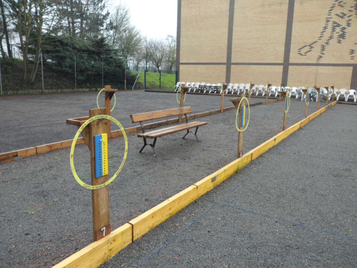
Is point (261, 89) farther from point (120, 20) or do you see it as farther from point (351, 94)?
point (120, 20)

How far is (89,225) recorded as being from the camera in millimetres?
3139

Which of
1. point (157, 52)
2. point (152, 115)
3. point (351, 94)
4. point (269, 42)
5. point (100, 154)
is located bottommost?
point (152, 115)

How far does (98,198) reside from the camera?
2578 mm

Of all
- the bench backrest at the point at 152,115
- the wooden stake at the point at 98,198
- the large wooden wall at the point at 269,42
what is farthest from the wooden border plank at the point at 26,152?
the large wooden wall at the point at 269,42

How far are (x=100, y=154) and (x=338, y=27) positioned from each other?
Result: 87.3 ft

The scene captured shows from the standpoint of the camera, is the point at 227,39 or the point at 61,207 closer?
the point at 61,207

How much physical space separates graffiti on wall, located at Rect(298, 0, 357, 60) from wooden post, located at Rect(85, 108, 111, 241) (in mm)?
26114

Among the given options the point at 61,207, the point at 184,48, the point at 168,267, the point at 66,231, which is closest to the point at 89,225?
the point at 66,231

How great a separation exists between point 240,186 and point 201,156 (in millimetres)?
1587

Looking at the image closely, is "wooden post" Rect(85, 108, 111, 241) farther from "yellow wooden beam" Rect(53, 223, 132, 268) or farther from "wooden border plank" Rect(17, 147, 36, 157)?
"wooden border plank" Rect(17, 147, 36, 157)

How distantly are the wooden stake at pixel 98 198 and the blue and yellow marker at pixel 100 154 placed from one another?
0.09ft

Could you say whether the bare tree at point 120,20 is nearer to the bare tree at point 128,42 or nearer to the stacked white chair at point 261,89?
the bare tree at point 128,42

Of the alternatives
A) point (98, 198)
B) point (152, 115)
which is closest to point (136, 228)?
point (98, 198)

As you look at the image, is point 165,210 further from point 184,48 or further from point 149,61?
point 149,61
